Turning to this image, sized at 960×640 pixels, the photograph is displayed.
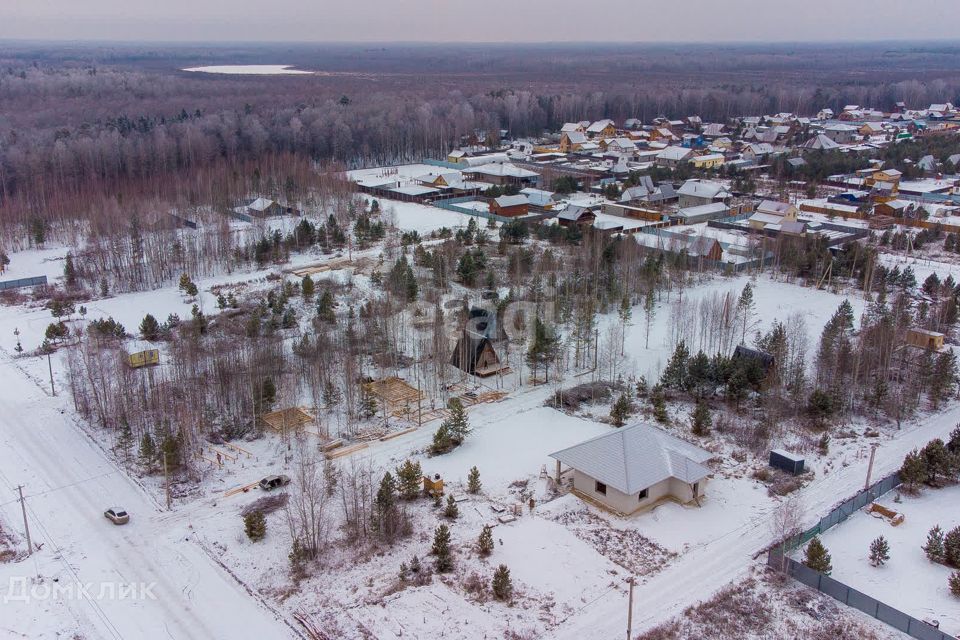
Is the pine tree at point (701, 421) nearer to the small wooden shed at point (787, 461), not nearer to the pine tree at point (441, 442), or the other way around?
the small wooden shed at point (787, 461)

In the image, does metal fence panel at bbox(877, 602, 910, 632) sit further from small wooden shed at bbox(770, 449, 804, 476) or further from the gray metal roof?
small wooden shed at bbox(770, 449, 804, 476)

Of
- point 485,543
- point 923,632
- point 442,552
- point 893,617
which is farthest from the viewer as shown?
point 485,543

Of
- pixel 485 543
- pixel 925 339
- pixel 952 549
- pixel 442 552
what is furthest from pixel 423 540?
pixel 925 339

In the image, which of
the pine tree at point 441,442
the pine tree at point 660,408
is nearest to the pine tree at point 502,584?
the pine tree at point 441,442

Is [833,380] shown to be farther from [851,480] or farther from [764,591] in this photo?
[764,591]

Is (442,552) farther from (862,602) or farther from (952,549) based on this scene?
(952,549)

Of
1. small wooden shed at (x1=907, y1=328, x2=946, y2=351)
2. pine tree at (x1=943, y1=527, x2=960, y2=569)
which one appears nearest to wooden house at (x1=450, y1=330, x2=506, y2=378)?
pine tree at (x1=943, y1=527, x2=960, y2=569)

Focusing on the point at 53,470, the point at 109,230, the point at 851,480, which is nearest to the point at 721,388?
the point at 851,480
